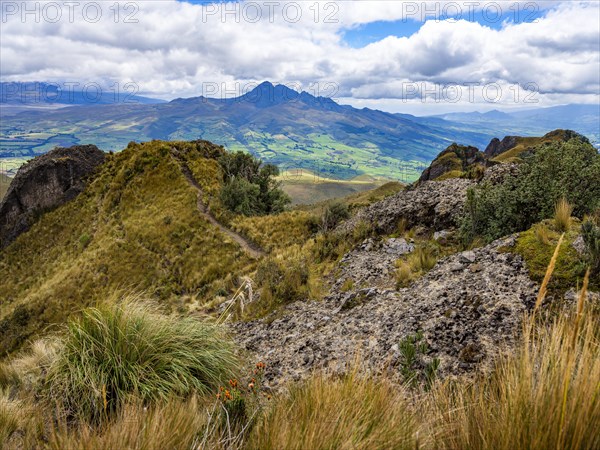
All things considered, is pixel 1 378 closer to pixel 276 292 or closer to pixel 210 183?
pixel 276 292

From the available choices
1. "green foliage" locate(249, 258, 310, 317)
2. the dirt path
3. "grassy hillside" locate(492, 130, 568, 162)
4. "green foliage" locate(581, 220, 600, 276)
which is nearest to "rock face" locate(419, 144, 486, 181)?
"grassy hillside" locate(492, 130, 568, 162)

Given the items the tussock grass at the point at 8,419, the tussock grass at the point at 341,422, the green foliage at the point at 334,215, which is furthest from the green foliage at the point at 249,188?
the tussock grass at the point at 341,422

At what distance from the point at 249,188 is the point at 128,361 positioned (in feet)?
87.8

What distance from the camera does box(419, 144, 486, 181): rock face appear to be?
79312 millimetres

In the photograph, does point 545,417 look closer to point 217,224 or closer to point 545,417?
point 545,417

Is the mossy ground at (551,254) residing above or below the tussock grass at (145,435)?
above

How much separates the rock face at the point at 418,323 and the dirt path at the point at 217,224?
12.4m

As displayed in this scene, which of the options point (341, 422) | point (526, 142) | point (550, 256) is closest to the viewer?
point (341, 422)

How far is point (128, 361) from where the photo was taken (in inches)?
188

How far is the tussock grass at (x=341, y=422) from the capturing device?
94.4 inches

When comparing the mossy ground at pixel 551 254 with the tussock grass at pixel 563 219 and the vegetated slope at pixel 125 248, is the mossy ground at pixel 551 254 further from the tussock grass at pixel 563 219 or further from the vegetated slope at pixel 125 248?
the vegetated slope at pixel 125 248

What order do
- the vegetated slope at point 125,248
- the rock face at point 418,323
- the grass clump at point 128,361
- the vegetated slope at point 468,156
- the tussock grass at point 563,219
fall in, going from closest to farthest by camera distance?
the grass clump at point 128,361 < the rock face at point 418,323 < the tussock grass at point 563,219 < the vegetated slope at point 125,248 < the vegetated slope at point 468,156

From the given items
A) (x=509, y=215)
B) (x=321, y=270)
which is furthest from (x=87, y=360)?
(x=509, y=215)

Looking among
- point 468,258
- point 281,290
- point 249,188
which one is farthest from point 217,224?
point 468,258
